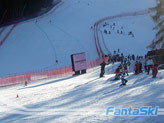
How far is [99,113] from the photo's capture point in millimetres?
6613

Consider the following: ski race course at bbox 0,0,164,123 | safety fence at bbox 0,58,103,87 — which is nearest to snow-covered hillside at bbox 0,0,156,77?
ski race course at bbox 0,0,164,123

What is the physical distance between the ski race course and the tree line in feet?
15.6

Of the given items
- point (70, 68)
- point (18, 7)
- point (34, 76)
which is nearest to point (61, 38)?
point (70, 68)

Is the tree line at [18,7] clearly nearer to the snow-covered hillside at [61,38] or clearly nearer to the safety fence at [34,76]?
the snow-covered hillside at [61,38]

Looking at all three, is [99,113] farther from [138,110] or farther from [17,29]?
[17,29]

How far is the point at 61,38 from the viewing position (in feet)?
107

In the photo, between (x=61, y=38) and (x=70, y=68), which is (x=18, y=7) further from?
(x=70, y=68)

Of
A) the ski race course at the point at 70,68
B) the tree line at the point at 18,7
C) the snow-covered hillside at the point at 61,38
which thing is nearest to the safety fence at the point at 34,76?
the ski race course at the point at 70,68

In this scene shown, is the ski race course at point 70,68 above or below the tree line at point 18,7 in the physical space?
below

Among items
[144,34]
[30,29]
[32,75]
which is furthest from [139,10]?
[32,75]

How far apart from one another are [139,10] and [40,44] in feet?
78.5

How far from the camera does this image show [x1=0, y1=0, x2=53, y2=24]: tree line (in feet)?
163

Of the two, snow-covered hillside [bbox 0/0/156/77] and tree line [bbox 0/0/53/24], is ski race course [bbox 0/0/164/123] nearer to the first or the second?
snow-covered hillside [bbox 0/0/156/77]

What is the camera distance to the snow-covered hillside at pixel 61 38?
1101 inches
